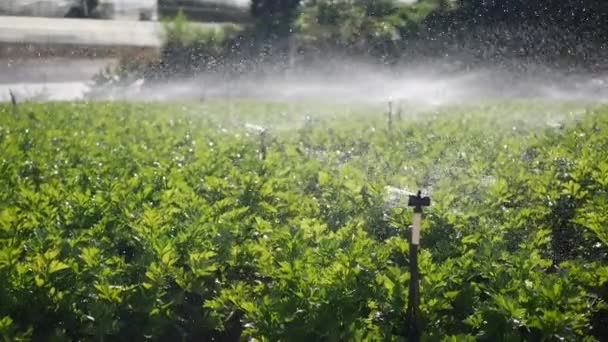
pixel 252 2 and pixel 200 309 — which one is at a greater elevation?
pixel 252 2

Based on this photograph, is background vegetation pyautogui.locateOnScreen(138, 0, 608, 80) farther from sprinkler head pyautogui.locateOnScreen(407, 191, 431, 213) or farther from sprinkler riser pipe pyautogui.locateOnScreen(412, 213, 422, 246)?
sprinkler riser pipe pyautogui.locateOnScreen(412, 213, 422, 246)

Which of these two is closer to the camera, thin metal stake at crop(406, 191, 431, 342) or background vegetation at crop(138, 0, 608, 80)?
thin metal stake at crop(406, 191, 431, 342)

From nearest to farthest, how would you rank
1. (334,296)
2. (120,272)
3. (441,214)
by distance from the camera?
(334,296)
(120,272)
(441,214)

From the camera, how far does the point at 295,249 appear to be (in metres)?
3.81

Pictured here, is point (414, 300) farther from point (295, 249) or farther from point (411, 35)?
point (411, 35)

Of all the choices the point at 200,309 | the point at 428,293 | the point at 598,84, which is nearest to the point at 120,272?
the point at 200,309

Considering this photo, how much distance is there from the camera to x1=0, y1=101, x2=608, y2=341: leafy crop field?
10.8 ft

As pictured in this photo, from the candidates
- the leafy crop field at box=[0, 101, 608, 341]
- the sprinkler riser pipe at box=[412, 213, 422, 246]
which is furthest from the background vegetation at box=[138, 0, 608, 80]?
the sprinkler riser pipe at box=[412, 213, 422, 246]

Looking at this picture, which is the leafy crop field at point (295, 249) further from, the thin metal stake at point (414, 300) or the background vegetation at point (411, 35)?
the background vegetation at point (411, 35)

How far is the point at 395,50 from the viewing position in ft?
98.9

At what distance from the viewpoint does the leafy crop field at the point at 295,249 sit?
10.8 feet

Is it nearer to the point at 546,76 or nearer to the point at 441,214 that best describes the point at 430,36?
the point at 546,76

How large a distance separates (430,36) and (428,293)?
87.2ft

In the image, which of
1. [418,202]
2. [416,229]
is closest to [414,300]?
[416,229]
